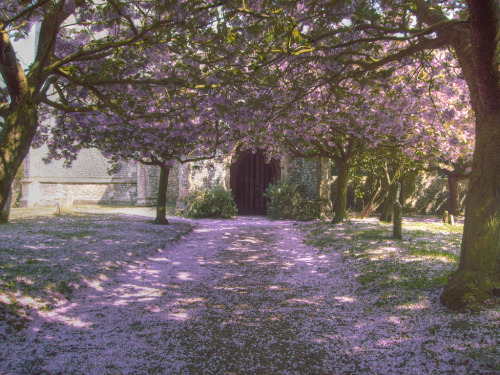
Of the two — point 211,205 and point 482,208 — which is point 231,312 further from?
point 211,205

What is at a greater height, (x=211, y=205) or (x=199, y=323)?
(x=211, y=205)

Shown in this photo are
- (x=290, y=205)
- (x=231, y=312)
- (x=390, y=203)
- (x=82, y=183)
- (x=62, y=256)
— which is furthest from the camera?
(x=82, y=183)

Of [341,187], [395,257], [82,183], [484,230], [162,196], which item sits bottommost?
[395,257]

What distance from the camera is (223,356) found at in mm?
4039

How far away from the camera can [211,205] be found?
19406mm

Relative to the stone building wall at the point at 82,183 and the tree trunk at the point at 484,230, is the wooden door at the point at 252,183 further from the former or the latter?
the tree trunk at the point at 484,230

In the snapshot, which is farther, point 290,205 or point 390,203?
point 290,205

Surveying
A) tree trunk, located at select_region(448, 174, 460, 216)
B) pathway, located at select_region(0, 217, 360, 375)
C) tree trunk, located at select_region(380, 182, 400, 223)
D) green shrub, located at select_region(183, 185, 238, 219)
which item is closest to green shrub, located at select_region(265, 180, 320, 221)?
green shrub, located at select_region(183, 185, 238, 219)

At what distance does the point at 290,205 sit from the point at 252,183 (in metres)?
3.96

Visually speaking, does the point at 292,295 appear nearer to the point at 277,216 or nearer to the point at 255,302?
the point at 255,302

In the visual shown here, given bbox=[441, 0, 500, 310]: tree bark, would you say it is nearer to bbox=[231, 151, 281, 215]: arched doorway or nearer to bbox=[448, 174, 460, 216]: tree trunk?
bbox=[231, 151, 281, 215]: arched doorway

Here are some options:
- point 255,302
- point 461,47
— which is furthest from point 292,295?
point 461,47

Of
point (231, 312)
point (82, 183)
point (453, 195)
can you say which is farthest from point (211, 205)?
point (231, 312)

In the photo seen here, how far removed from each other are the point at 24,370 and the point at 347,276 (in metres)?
5.68
